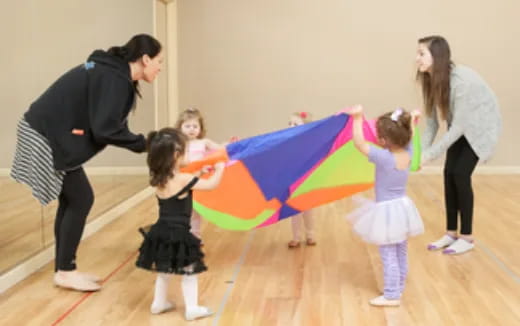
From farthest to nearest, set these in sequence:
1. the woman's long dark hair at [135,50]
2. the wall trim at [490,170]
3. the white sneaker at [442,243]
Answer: the wall trim at [490,170] → the white sneaker at [442,243] → the woman's long dark hair at [135,50]

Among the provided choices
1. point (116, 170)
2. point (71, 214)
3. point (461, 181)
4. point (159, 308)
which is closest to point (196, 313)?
point (159, 308)

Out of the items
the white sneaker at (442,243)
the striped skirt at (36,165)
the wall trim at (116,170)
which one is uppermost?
the striped skirt at (36,165)

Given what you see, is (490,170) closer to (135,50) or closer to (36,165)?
(135,50)

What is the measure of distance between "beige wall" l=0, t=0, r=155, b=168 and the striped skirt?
114 mm

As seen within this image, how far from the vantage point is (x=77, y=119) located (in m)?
3.14

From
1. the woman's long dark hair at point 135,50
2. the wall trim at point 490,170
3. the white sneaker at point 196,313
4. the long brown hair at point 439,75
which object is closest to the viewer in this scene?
the white sneaker at point 196,313

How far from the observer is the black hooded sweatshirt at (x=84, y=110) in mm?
3066

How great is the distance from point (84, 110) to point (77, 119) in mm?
53

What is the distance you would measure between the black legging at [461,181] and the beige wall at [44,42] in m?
2.32

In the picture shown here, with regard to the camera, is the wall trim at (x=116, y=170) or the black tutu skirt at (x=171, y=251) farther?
the wall trim at (x=116, y=170)

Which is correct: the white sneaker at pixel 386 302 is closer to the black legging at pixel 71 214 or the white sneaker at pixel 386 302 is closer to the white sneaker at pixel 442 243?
the white sneaker at pixel 442 243

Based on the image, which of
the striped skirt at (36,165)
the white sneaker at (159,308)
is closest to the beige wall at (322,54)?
the striped skirt at (36,165)

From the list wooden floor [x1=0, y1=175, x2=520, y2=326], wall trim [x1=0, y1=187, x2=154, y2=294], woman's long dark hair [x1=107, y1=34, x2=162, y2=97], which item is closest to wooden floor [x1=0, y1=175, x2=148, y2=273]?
wall trim [x1=0, y1=187, x2=154, y2=294]

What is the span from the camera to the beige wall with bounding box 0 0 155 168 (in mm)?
3258
